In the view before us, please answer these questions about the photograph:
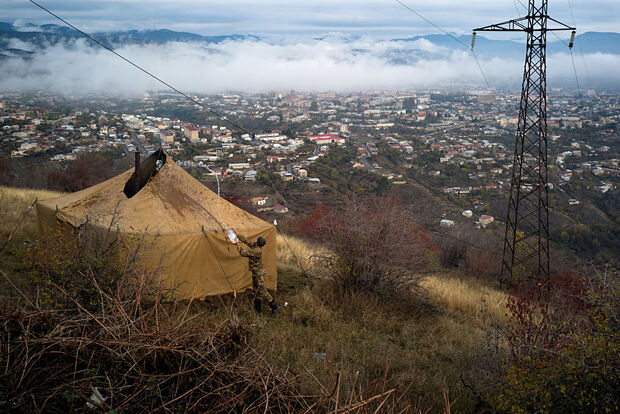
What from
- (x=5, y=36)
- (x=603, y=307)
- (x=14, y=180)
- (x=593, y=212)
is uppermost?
(x=5, y=36)

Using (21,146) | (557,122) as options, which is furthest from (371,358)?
(557,122)

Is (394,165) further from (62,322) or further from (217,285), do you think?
(62,322)

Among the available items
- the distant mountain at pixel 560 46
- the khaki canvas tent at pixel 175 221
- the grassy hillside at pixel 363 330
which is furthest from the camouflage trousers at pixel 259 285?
the distant mountain at pixel 560 46

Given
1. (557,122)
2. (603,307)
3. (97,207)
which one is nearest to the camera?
(603,307)

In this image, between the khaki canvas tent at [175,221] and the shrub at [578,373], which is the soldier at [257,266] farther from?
the shrub at [578,373]

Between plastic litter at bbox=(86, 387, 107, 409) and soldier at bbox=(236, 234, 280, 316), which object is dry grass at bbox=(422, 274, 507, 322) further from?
plastic litter at bbox=(86, 387, 107, 409)

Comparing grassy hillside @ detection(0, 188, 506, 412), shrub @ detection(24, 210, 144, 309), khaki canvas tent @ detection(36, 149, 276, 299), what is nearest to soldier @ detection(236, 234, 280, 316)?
grassy hillside @ detection(0, 188, 506, 412)
